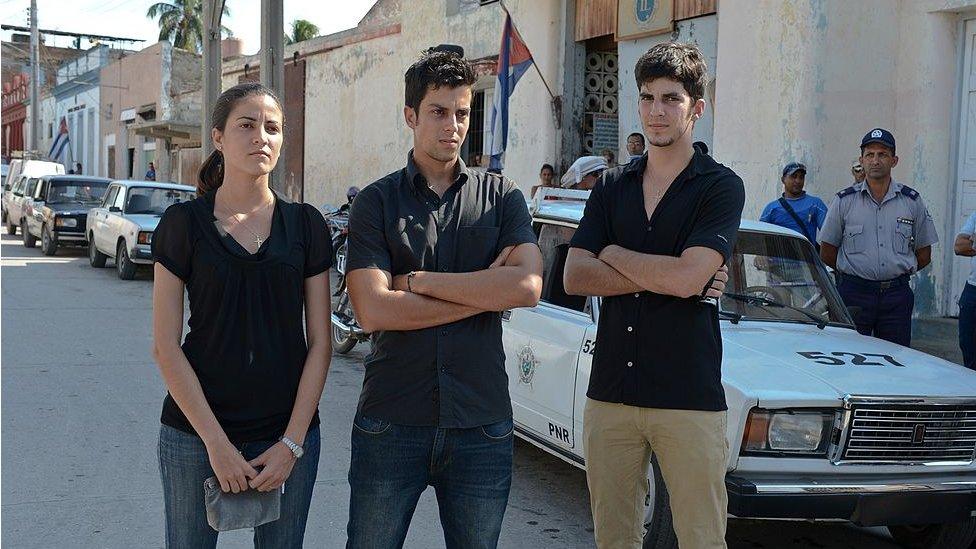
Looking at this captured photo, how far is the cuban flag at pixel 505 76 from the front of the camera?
12141 mm

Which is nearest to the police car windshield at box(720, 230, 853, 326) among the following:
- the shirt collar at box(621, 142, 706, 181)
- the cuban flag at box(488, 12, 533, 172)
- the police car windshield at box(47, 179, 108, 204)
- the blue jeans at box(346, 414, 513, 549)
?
the shirt collar at box(621, 142, 706, 181)

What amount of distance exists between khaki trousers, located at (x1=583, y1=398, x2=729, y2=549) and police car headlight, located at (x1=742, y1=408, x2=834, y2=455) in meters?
0.92

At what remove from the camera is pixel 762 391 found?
4.37 m

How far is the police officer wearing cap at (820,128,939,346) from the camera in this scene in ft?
22.1

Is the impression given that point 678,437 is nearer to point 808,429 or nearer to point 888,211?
point 808,429

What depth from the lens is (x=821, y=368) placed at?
4656 mm

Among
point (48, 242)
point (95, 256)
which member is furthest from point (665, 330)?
point (48, 242)

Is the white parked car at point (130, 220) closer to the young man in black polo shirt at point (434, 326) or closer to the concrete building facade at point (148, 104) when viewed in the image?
the young man in black polo shirt at point (434, 326)

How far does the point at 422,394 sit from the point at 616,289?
36.2 inches

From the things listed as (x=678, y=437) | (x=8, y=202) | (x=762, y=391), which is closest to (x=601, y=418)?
(x=678, y=437)

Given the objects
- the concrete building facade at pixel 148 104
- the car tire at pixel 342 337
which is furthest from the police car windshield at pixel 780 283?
the concrete building facade at pixel 148 104

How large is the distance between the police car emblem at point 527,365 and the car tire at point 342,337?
13.3 ft

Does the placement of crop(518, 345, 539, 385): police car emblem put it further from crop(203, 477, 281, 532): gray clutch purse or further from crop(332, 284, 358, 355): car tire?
crop(332, 284, 358, 355): car tire

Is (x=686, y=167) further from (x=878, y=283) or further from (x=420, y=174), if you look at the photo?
(x=878, y=283)
